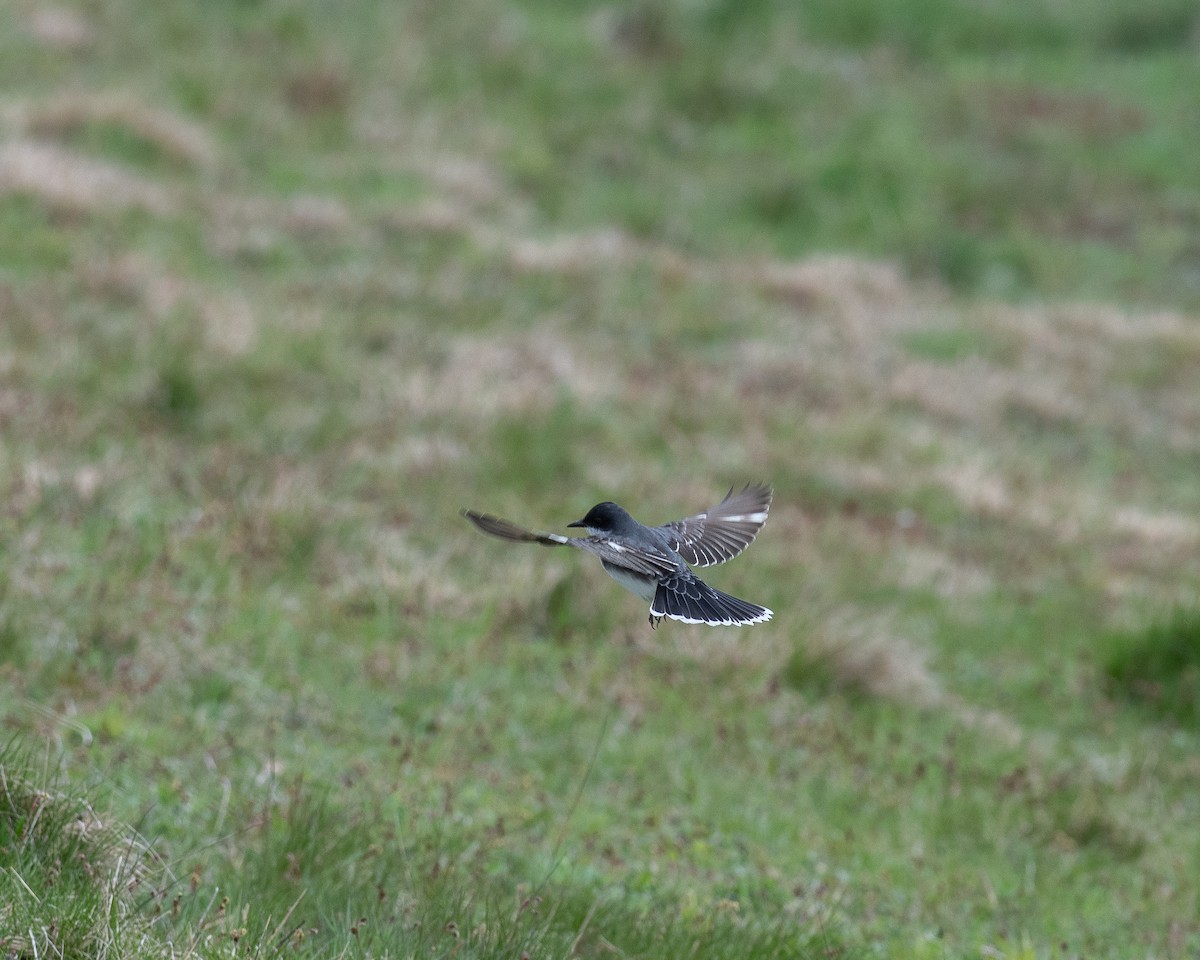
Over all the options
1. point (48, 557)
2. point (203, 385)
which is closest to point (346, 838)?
point (48, 557)

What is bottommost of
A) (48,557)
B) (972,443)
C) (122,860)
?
(972,443)

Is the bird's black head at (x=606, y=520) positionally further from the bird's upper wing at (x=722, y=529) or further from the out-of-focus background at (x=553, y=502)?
the out-of-focus background at (x=553, y=502)

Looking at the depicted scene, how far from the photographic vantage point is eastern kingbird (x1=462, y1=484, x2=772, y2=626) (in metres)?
3.67

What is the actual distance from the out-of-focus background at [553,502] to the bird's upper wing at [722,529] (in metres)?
0.98

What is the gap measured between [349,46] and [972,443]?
1059 cm

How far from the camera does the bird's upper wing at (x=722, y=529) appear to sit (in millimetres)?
4578

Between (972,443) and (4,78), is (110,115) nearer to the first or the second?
(4,78)

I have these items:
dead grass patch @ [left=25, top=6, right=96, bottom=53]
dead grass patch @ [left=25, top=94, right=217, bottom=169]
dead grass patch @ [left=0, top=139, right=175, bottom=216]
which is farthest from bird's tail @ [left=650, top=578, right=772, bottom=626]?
dead grass patch @ [left=25, top=6, right=96, bottom=53]

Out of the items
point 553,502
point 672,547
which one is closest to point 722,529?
point 672,547

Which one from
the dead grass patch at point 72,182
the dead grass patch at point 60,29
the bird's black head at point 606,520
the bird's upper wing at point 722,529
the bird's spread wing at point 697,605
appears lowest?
the dead grass patch at point 72,182

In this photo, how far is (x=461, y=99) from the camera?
1794 centimetres

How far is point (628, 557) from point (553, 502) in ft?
15.7

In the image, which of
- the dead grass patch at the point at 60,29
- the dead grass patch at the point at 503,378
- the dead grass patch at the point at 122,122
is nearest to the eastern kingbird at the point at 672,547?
the dead grass patch at the point at 503,378

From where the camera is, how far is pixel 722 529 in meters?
4.73
